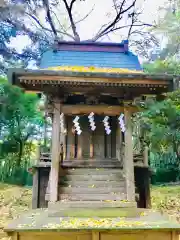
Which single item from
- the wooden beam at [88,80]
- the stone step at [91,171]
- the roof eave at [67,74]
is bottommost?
the stone step at [91,171]

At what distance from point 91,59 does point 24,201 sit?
8.76 metres

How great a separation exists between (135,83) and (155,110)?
7.91m

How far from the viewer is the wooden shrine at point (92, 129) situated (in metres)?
6.92

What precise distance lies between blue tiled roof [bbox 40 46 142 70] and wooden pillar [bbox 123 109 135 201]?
189cm

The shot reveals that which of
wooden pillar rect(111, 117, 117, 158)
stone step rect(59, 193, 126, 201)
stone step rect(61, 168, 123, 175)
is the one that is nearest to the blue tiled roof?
wooden pillar rect(111, 117, 117, 158)

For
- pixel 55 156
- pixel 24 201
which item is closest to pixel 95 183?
pixel 55 156

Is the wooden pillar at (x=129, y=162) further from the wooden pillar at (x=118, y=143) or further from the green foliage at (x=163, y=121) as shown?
the green foliage at (x=163, y=121)

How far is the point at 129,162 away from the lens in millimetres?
7371

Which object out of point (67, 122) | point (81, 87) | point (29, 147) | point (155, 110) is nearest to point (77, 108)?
point (81, 87)

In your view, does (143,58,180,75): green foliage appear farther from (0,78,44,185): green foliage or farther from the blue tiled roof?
(0,78,44,185): green foliage

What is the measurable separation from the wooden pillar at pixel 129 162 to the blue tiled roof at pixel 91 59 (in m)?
1.89

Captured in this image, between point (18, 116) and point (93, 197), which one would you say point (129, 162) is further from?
point (18, 116)

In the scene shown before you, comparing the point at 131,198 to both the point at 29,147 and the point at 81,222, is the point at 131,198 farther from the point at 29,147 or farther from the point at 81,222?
the point at 29,147

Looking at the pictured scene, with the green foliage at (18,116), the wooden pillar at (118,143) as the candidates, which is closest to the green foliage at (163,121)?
the wooden pillar at (118,143)
